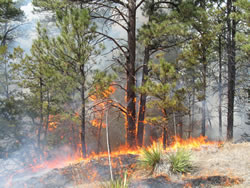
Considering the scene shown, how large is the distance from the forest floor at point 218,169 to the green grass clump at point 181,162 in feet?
0.55

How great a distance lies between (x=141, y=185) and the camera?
17.2ft

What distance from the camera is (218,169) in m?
5.97

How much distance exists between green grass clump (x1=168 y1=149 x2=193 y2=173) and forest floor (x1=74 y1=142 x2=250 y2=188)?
0.17 m

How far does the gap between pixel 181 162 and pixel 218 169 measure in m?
0.96

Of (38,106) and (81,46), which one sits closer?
(81,46)

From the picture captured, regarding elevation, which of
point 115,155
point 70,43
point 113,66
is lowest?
point 115,155

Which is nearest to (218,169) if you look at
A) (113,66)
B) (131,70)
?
(131,70)

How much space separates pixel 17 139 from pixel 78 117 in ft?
21.4

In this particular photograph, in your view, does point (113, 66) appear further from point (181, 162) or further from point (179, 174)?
point (179, 174)

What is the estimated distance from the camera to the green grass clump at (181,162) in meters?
6.00

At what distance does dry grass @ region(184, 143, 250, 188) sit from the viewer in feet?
18.1

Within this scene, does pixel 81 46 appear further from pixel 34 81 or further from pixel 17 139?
pixel 17 139

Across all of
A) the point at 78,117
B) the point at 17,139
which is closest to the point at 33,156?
the point at 17,139

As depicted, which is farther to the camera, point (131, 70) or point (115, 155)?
point (131, 70)
